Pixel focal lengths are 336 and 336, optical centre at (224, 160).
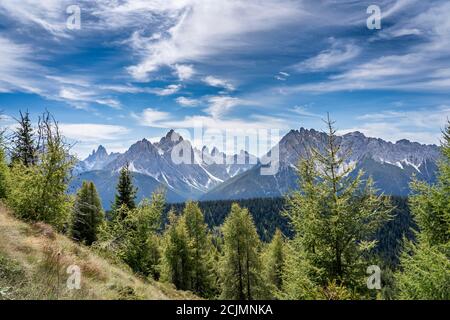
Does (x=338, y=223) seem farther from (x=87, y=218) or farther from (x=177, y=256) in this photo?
(x=87, y=218)

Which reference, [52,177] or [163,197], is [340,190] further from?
[163,197]

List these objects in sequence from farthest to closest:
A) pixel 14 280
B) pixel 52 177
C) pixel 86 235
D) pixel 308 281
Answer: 1. pixel 86 235
2. pixel 52 177
3. pixel 308 281
4. pixel 14 280

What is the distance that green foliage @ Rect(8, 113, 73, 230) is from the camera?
19.5 metres

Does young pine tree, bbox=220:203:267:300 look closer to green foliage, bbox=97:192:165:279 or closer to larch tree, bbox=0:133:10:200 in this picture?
green foliage, bbox=97:192:165:279

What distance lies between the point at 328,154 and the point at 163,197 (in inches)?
786

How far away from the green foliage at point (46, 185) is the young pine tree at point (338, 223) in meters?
14.8

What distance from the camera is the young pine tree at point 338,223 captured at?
14102 mm

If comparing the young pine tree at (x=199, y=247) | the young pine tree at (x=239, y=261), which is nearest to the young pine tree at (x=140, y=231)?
the young pine tree at (x=239, y=261)

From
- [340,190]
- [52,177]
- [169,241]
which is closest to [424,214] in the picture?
[340,190]

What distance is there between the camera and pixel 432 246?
18219mm

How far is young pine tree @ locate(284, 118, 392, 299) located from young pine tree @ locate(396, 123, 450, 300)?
2.52m
